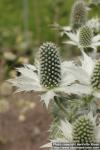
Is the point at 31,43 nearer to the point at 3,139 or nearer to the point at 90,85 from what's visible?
the point at 3,139

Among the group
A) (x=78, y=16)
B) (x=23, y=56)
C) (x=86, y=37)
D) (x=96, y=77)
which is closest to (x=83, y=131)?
(x=96, y=77)

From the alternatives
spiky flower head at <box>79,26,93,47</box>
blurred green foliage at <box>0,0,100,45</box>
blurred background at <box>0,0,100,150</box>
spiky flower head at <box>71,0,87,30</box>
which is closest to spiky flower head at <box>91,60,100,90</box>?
spiky flower head at <box>79,26,93,47</box>

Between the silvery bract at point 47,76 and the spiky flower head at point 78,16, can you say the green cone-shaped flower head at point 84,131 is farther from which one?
the spiky flower head at point 78,16

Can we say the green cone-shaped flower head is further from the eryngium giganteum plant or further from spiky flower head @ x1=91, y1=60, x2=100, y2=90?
spiky flower head @ x1=91, y1=60, x2=100, y2=90

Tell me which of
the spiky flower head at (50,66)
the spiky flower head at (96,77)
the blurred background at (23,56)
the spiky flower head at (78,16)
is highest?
the blurred background at (23,56)

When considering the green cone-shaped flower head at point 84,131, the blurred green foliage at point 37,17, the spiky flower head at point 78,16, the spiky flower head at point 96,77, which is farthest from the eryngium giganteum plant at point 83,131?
the blurred green foliage at point 37,17

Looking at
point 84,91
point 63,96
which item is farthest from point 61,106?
point 84,91
